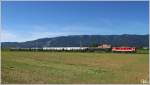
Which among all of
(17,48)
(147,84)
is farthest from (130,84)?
(17,48)

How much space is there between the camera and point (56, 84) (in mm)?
7016

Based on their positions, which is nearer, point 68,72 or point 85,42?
point 68,72

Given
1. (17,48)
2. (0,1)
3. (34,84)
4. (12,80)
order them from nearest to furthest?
1. (0,1)
2. (34,84)
3. (12,80)
4. (17,48)

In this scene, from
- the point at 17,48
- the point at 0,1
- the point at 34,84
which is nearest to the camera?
the point at 0,1

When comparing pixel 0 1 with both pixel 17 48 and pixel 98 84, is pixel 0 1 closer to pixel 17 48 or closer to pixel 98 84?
pixel 98 84

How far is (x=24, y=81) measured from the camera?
7.34 metres

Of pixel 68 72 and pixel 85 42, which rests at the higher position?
pixel 85 42

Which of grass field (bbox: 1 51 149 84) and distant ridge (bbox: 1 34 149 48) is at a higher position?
distant ridge (bbox: 1 34 149 48)

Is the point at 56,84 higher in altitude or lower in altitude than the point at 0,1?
lower

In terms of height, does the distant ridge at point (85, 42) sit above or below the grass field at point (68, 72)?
above

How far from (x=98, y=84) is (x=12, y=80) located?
2.16 meters

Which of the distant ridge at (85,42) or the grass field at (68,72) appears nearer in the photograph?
the grass field at (68,72)

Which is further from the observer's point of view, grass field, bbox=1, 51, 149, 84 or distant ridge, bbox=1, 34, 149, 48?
distant ridge, bbox=1, 34, 149, 48

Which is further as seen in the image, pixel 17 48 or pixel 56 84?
pixel 17 48
